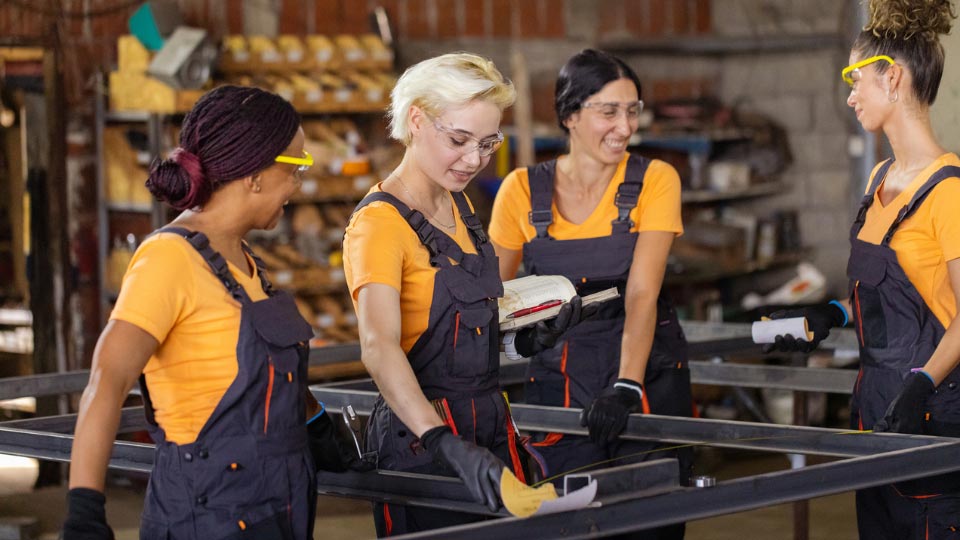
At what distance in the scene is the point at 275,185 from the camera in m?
2.22

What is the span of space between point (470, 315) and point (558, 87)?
1.12 metres

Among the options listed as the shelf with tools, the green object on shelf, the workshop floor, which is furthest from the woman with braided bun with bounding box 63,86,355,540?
the green object on shelf

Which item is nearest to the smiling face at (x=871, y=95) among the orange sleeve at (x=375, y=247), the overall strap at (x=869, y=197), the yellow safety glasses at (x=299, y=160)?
the overall strap at (x=869, y=197)

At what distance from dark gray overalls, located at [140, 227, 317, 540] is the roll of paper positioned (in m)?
1.50

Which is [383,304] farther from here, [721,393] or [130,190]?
[721,393]

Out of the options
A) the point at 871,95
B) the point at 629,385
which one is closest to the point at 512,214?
the point at 629,385

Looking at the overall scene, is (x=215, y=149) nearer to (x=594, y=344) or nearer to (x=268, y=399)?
(x=268, y=399)

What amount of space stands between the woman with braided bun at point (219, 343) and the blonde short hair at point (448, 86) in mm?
352

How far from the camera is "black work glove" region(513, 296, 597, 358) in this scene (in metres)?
2.88

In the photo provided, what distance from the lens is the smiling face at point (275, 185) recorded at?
2.21 m

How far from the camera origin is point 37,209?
242 inches

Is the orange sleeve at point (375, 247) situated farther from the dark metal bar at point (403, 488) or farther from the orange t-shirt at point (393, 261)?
the dark metal bar at point (403, 488)

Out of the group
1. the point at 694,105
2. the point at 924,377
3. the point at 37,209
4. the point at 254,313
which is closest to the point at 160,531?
the point at 254,313

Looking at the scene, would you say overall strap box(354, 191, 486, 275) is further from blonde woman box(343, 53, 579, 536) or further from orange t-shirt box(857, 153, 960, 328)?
orange t-shirt box(857, 153, 960, 328)
